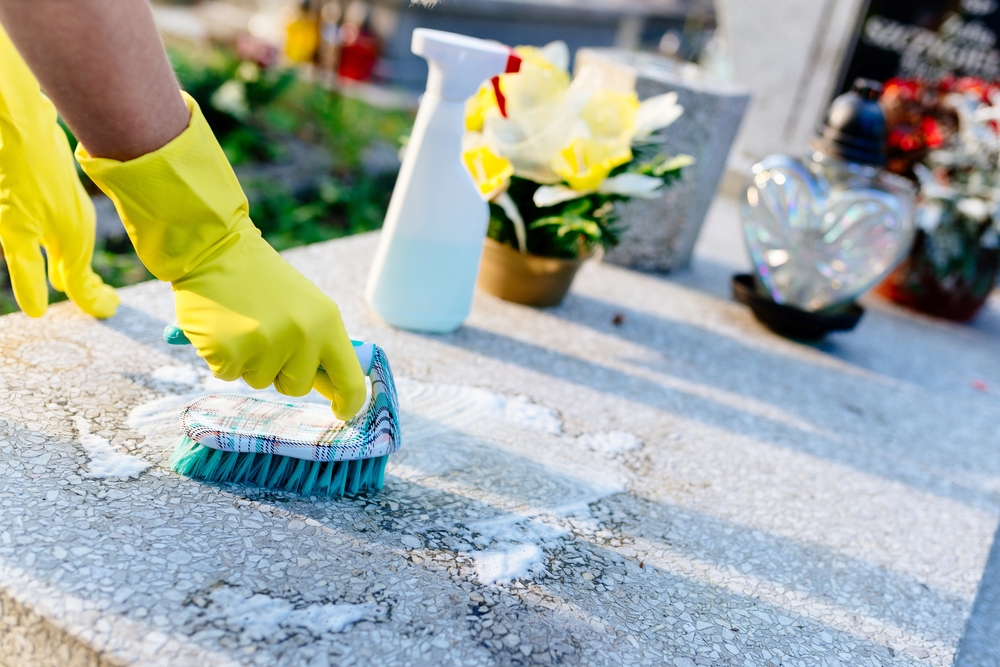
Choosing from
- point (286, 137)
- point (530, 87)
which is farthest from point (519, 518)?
point (286, 137)

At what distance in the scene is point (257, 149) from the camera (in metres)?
3.78

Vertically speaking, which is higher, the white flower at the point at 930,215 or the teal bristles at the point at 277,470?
the white flower at the point at 930,215

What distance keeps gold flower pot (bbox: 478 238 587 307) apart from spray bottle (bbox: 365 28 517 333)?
25cm

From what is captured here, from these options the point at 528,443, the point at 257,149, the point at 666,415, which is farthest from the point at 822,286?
the point at 257,149

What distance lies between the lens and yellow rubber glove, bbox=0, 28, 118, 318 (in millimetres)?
1256

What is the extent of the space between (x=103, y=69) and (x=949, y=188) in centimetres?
280

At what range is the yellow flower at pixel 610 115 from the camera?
1934 millimetres

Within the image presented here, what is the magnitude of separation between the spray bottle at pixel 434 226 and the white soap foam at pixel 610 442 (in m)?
0.45

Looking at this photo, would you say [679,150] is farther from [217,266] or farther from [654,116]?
[217,266]

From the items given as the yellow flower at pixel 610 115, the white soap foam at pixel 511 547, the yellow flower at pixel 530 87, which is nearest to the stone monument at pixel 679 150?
the yellow flower at pixel 610 115

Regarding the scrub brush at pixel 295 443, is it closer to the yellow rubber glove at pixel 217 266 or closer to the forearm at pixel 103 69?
the yellow rubber glove at pixel 217 266

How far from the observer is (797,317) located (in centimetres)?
231

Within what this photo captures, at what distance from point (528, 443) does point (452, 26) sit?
5719 millimetres

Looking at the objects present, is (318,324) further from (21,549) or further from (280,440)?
(21,549)
